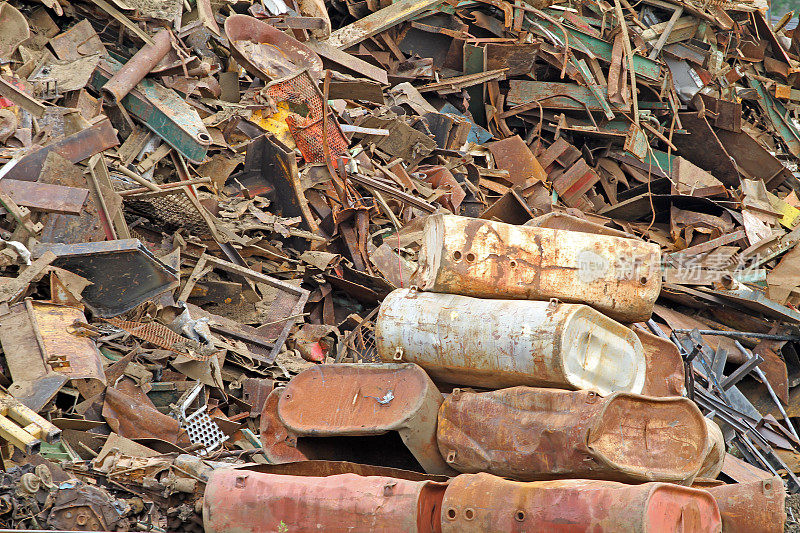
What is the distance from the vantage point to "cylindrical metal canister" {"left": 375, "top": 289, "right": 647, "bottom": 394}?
3.56 metres

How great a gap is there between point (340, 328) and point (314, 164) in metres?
1.72

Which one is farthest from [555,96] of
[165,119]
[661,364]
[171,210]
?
[661,364]

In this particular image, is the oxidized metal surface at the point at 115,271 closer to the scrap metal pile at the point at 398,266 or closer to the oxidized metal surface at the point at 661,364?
the scrap metal pile at the point at 398,266

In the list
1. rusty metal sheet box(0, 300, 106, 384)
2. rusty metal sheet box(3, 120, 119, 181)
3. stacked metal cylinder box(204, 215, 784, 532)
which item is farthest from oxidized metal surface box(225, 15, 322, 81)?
stacked metal cylinder box(204, 215, 784, 532)

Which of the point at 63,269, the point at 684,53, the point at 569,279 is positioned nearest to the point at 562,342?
the point at 569,279

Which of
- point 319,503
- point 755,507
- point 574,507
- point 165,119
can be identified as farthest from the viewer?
point 165,119

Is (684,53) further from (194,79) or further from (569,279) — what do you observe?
(569,279)

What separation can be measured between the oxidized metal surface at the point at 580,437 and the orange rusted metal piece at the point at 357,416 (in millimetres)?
186

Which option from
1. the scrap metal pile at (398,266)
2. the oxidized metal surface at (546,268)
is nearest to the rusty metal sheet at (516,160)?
the scrap metal pile at (398,266)

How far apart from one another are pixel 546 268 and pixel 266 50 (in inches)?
227

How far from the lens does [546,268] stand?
390 cm

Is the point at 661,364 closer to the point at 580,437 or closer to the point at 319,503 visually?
the point at 580,437

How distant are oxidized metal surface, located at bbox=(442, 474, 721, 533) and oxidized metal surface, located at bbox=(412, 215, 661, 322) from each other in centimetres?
104

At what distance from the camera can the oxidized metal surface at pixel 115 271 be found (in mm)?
5055
